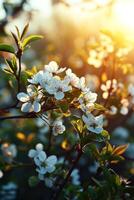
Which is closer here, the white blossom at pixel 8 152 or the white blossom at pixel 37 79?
the white blossom at pixel 37 79

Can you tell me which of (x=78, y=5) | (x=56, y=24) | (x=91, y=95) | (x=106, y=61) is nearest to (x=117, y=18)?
(x=78, y=5)

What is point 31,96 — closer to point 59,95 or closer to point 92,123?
point 59,95

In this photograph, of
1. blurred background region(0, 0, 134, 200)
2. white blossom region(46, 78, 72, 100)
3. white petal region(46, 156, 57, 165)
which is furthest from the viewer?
blurred background region(0, 0, 134, 200)

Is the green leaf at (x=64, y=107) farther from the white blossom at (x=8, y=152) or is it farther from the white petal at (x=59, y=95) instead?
the white blossom at (x=8, y=152)

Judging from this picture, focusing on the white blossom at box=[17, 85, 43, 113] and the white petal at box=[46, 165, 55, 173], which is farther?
the white petal at box=[46, 165, 55, 173]

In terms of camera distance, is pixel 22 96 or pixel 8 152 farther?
pixel 8 152

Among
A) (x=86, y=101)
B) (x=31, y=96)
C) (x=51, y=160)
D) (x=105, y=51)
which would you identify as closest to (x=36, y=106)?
(x=31, y=96)

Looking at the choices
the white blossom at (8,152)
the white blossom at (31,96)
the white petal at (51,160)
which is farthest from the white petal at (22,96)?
the white blossom at (8,152)

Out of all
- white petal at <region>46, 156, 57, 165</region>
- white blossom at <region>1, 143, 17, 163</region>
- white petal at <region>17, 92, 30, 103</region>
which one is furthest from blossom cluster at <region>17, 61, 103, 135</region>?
white blossom at <region>1, 143, 17, 163</region>

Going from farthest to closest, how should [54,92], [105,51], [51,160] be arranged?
[105,51] → [51,160] → [54,92]

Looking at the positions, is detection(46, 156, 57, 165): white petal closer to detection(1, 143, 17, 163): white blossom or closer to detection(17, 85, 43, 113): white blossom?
detection(17, 85, 43, 113): white blossom

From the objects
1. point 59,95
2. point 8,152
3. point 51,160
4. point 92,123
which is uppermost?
point 59,95
